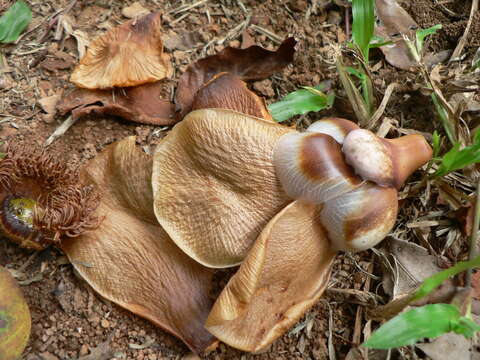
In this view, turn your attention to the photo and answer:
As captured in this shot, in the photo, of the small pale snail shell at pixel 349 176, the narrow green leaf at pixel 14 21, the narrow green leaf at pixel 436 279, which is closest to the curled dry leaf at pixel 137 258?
the small pale snail shell at pixel 349 176

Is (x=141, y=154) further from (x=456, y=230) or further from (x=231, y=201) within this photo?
(x=456, y=230)

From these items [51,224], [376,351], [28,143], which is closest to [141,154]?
[51,224]

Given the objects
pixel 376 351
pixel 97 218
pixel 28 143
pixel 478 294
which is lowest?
pixel 376 351

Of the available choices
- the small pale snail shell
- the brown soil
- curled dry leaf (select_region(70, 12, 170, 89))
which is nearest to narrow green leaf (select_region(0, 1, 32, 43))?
the brown soil

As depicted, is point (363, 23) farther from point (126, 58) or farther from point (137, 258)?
point (137, 258)

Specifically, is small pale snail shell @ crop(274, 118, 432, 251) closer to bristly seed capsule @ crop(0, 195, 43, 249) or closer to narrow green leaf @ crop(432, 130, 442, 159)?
narrow green leaf @ crop(432, 130, 442, 159)

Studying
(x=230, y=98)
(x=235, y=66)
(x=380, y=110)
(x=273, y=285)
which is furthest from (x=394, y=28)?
(x=273, y=285)

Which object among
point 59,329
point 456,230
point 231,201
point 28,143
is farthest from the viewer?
point 28,143

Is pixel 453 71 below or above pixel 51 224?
above
